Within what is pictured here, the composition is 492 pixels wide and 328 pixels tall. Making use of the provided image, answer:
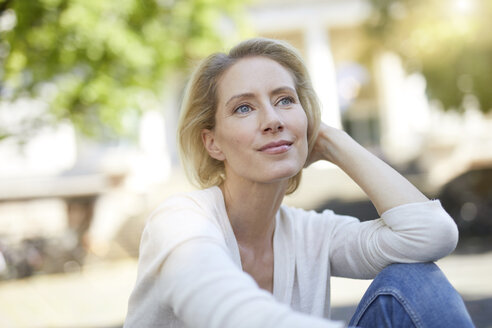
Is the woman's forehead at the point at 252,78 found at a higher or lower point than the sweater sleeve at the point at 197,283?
higher

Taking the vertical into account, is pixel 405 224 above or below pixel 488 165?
above

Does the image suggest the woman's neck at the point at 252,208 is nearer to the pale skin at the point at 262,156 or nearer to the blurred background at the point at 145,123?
the pale skin at the point at 262,156

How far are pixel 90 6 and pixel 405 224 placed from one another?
512 centimetres

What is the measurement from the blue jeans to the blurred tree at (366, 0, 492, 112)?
25.6 ft

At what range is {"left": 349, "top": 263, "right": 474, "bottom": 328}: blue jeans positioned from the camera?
1.66m

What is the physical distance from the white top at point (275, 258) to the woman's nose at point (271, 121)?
1.05 ft

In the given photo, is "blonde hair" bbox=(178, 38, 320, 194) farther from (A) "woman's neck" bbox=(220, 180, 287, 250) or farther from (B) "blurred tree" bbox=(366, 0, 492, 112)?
(B) "blurred tree" bbox=(366, 0, 492, 112)

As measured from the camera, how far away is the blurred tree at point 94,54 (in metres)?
5.88

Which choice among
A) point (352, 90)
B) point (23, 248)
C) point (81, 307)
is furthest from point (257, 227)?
point (352, 90)

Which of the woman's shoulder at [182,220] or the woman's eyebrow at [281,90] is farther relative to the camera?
the woman's eyebrow at [281,90]

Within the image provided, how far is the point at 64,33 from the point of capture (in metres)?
5.99

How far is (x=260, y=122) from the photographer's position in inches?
74.4

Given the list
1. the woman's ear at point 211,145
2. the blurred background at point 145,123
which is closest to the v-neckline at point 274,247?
the woman's ear at point 211,145

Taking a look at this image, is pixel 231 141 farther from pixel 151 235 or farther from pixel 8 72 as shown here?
pixel 8 72
